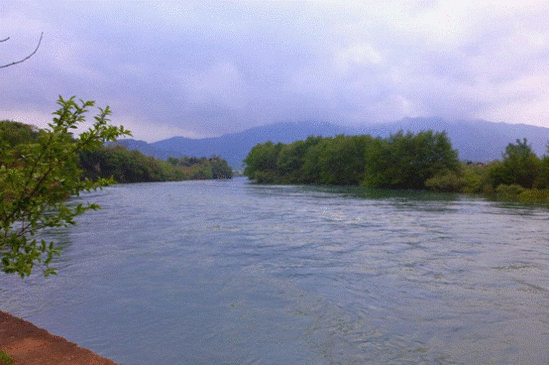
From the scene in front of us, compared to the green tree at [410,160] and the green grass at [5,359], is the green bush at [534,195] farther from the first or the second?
the green grass at [5,359]

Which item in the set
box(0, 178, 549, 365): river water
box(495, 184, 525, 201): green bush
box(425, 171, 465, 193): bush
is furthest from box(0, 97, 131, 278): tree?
box(425, 171, 465, 193): bush

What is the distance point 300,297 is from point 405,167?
43341mm

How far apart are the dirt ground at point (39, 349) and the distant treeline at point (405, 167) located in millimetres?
29006

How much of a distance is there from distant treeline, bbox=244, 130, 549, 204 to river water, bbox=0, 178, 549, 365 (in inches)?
806

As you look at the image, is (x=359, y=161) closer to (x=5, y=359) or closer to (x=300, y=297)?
(x=300, y=297)

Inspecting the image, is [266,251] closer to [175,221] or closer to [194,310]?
[194,310]

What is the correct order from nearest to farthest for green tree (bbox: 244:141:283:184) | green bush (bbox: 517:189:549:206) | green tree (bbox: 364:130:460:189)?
green bush (bbox: 517:189:549:206), green tree (bbox: 364:130:460:189), green tree (bbox: 244:141:283:184)

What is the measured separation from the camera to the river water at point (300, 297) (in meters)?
5.52

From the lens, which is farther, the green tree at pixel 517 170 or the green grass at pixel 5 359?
the green tree at pixel 517 170

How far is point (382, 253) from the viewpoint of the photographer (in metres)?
11.2

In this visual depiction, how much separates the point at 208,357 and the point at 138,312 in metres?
2.17

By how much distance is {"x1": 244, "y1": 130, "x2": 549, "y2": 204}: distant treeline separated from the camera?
1307 inches

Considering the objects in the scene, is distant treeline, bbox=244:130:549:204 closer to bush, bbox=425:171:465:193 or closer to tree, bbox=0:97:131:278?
bush, bbox=425:171:465:193

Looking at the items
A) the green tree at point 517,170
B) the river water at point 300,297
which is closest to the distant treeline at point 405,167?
the green tree at point 517,170
